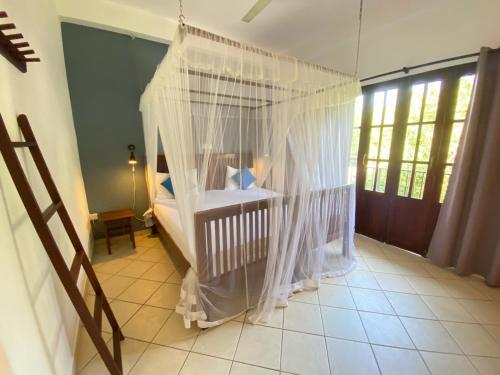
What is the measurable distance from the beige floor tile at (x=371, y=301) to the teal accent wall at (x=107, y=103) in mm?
3256

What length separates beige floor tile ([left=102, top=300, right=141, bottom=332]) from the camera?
171 cm

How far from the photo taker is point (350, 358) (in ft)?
4.68

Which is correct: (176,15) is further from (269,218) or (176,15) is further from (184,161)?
(269,218)

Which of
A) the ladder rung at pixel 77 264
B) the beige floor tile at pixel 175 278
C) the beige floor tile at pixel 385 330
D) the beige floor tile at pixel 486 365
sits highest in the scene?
the ladder rung at pixel 77 264

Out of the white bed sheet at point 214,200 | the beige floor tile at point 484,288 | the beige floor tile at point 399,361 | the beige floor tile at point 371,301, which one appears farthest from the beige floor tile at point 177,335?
the beige floor tile at point 484,288

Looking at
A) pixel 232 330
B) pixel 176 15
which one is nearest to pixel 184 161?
pixel 232 330

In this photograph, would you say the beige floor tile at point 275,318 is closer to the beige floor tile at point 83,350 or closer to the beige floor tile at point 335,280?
the beige floor tile at point 335,280

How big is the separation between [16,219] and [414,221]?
3.59 meters

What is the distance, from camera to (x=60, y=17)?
8.20ft

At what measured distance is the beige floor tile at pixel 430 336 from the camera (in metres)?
1.49

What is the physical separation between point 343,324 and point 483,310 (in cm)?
127

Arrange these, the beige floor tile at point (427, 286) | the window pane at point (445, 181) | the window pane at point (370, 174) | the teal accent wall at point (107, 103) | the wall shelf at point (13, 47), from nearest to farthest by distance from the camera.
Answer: the wall shelf at point (13, 47) < the beige floor tile at point (427, 286) < the window pane at point (445, 181) < the teal accent wall at point (107, 103) < the window pane at point (370, 174)

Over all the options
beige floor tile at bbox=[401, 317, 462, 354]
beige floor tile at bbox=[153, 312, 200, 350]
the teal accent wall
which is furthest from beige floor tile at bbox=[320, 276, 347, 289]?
the teal accent wall

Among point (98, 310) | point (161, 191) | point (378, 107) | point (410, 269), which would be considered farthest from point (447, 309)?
point (161, 191)
